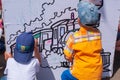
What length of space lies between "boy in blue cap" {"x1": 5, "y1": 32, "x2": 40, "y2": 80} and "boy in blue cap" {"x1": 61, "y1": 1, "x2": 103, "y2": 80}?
0.87 feet

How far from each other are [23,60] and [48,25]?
0.40 metres

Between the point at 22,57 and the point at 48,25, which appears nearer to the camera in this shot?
the point at 22,57

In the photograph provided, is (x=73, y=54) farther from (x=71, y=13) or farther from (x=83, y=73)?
(x=71, y=13)

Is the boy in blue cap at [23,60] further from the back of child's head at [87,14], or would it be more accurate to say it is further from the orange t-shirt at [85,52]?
the back of child's head at [87,14]

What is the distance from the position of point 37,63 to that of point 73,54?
26cm

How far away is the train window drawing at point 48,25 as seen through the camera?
2.51 meters

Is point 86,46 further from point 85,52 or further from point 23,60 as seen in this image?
point 23,60

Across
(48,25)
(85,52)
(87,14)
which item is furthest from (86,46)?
(48,25)

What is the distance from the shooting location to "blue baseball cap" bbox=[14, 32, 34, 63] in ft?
7.61

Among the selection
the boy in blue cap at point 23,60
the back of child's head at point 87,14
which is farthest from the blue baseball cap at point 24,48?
the back of child's head at point 87,14

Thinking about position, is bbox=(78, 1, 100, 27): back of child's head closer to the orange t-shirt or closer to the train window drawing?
the orange t-shirt

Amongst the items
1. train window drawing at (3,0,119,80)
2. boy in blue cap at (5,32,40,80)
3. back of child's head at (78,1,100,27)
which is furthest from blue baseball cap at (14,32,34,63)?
back of child's head at (78,1,100,27)

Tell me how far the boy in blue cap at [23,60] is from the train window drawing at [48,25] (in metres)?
0.18

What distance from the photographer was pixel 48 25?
8.57 feet
